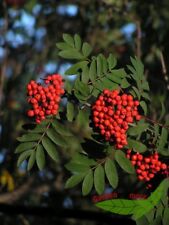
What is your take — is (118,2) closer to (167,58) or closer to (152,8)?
(152,8)

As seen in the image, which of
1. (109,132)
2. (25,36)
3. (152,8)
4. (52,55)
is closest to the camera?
(109,132)

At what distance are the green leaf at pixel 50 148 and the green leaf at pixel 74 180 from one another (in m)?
0.10

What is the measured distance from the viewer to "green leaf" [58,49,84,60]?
76.1 inches

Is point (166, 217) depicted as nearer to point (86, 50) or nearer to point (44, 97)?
point (44, 97)

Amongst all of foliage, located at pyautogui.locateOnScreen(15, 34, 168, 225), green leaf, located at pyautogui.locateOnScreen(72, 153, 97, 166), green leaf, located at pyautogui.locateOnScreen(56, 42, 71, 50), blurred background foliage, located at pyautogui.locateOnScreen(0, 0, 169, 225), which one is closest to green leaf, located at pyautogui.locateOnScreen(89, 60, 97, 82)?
foliage, located at pyautogui.locateOnScreen(15, 34, 168, 225)

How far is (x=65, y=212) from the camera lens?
6.64 feet

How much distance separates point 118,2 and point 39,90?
320 centimetres

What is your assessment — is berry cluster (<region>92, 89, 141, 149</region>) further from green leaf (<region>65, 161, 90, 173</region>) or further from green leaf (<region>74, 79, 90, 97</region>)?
green leaf (<region>65, 161, 90, 173</region>)

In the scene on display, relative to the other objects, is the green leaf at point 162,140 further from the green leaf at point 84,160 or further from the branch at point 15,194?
the branch at point 15,194

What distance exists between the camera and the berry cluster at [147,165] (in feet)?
5.89

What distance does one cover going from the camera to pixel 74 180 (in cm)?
182

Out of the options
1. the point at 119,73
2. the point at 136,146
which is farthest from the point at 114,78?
the point at 136,146

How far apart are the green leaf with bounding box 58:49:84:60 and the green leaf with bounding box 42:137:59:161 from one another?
365 millimetres

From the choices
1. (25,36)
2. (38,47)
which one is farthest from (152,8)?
(38,47)
